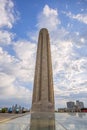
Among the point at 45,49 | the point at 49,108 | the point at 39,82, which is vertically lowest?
the point at 49,108

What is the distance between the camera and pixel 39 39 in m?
44.3

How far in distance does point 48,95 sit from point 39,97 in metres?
1.91

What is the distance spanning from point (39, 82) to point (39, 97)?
3240 millimetres

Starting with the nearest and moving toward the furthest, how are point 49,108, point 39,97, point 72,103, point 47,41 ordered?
1. point 49,108
2. point 39,97
3. point 47,41
4. point 72,103

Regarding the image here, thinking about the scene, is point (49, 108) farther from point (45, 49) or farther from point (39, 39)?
point (39, 39)

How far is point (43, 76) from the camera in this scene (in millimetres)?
41656

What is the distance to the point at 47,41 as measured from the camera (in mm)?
44250

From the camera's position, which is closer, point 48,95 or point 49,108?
point 49,108

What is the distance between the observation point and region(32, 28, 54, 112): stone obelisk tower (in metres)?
40.6

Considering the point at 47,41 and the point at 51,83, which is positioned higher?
the point at 47,41

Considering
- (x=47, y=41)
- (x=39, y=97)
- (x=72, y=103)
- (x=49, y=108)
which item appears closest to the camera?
(x=49, y=108)

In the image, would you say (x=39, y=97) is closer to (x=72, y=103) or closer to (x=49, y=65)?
(x=49, y=65)

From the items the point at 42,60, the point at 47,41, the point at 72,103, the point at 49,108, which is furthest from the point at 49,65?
the point at 72,103

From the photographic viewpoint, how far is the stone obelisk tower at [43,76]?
1597 inches
